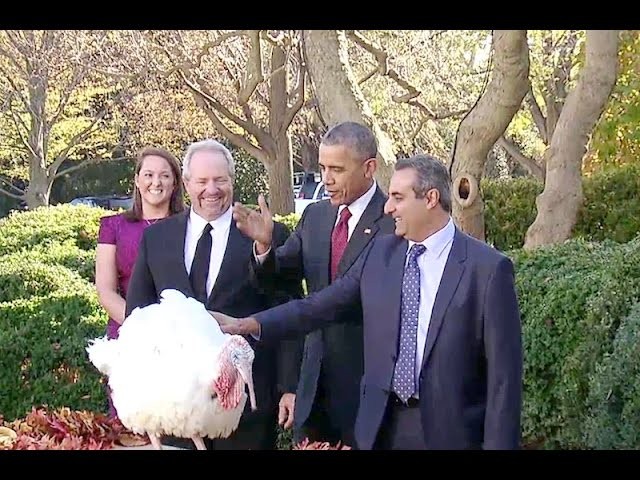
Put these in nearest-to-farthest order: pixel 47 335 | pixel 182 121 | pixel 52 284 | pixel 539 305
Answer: pixel 539 305, pixel 47 335, pixel 52 284, pixel 182 121

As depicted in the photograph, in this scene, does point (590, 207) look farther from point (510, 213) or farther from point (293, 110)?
point (293, 110)

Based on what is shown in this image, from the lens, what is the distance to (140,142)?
85.6 feet

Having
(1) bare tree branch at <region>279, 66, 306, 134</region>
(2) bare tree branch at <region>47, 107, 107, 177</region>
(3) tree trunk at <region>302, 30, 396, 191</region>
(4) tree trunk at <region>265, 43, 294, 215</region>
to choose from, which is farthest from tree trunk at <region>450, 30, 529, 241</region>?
(2) bare tree branch at <region>47, 107, 107, 177</region>

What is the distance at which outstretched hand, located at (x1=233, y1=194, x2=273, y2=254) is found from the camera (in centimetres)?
387

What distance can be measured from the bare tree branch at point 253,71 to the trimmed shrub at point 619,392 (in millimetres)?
12085

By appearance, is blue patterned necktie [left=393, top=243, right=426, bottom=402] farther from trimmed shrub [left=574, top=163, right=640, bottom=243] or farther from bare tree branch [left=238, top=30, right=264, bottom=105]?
bare tree branch [left=238, top=30, right=264, bottom=105]

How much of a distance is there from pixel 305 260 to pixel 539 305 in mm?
2460

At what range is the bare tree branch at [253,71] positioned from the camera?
16.6m

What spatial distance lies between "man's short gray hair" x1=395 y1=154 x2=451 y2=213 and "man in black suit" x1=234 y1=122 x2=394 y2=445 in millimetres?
452

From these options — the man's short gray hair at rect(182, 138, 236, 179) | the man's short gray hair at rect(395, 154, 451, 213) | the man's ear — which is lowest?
the man's ear

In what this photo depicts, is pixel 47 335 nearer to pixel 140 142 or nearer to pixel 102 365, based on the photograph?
pixel 102 365
